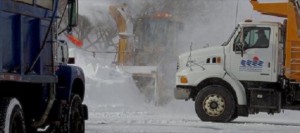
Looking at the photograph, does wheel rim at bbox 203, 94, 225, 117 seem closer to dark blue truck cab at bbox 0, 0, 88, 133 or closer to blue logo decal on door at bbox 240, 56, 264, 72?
blue logo decal on door at bbox 240, 56, 264, 72

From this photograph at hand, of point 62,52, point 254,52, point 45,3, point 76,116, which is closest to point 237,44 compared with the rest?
point 254,52

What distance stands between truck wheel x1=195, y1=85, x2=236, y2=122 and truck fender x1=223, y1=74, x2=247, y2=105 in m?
0.16

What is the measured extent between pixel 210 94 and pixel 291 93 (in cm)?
186

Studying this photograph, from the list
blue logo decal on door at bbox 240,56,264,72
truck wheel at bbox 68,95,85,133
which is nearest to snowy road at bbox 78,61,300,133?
blue logo decal on door at bbox 240,56,264,72

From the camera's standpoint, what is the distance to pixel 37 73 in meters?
8.87

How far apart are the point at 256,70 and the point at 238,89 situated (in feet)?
1.98

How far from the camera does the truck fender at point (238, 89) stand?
16.9 meters

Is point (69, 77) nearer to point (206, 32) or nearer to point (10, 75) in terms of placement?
point (10, 75)

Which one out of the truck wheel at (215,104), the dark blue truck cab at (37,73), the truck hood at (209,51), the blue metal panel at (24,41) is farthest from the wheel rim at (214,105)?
the blue metal panel at (24,41)

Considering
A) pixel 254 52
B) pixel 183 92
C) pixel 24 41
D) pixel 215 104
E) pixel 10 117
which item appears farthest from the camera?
pixel 183 92

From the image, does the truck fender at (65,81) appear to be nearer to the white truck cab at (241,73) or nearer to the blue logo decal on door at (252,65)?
the white truck cab at (241,73)

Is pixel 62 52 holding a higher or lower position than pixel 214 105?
higher

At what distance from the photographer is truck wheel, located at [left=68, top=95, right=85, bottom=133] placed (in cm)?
1055

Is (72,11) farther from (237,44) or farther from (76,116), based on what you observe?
(237,44)
